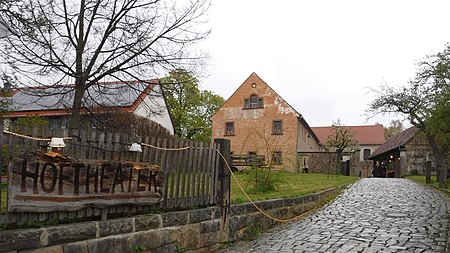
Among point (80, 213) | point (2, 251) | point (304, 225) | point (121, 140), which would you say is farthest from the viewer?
point (304, 225)

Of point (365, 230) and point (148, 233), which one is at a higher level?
point (148, 233)

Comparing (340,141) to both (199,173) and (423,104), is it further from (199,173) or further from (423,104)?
(199,173)

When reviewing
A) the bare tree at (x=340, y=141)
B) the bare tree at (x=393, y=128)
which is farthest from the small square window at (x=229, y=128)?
the bare tree at (x=393, y=128)

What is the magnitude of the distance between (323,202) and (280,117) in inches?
1022

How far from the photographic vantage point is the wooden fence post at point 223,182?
7.85m

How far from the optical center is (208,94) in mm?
52594

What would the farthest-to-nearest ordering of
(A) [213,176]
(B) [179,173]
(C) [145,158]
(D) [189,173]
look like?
(A) [213,176]
(D) [189,173]
(B) [179,173]
(C) [145,158]

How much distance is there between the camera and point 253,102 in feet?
134

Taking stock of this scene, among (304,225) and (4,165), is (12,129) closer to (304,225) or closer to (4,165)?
(4,165)

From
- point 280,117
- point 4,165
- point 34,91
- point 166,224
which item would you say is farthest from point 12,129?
point 280,117

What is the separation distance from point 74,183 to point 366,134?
243ft

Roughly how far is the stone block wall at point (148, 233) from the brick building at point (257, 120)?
97.0ft

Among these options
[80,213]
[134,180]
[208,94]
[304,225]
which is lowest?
[304,225]

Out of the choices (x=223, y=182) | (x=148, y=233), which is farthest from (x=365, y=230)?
(x=148, y=233)
